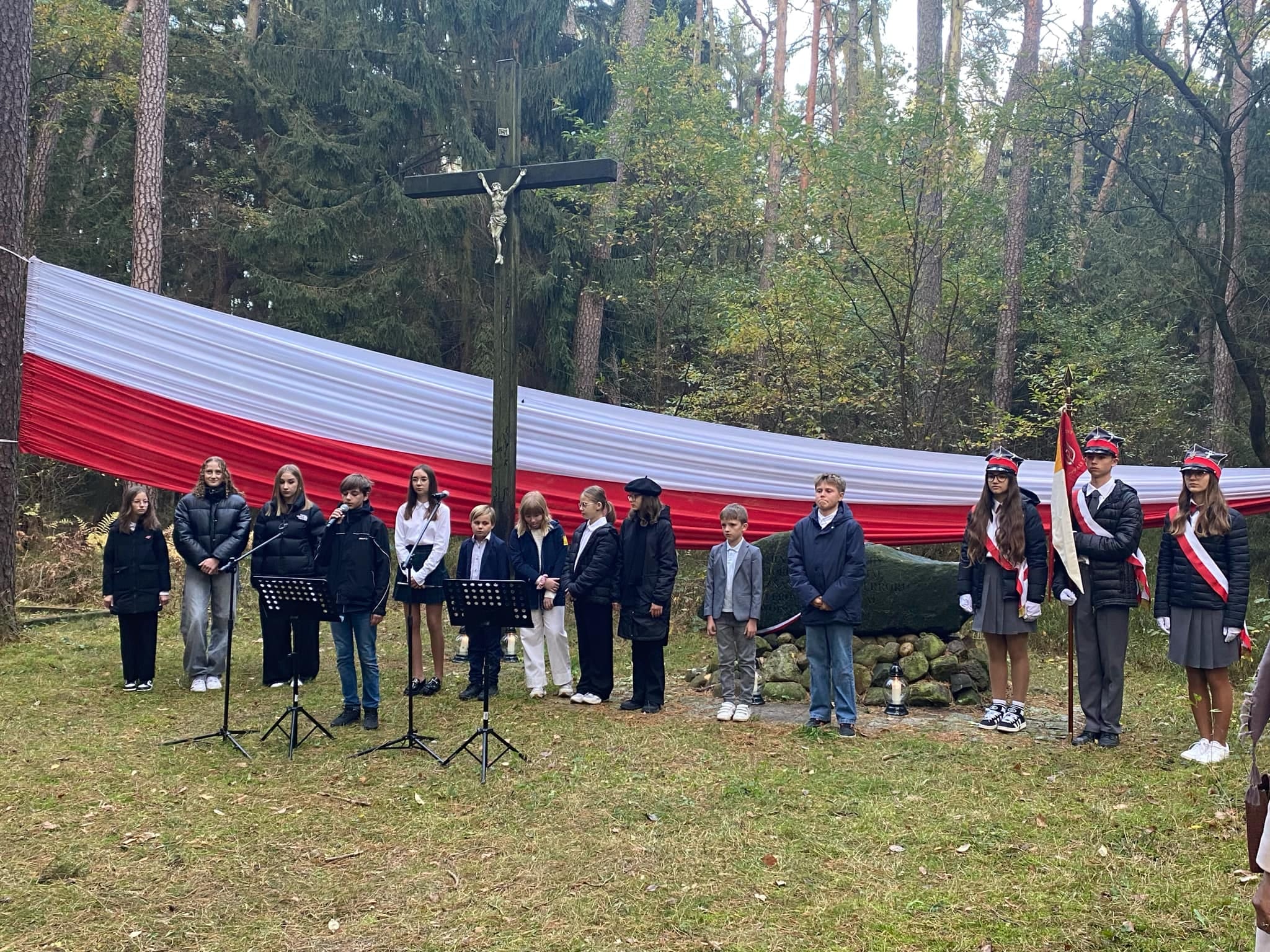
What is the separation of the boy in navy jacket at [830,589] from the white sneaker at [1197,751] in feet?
5.59

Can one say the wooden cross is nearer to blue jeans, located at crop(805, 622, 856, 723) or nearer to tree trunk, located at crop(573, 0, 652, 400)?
blue jeans, located at crop(805, 622, 856, 723)

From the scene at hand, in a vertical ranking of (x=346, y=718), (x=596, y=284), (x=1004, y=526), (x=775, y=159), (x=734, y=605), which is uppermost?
(x=775, y=159)

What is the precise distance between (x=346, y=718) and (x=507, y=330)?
2753 mm

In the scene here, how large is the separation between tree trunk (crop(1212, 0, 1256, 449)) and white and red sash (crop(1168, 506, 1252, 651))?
621 centimetres

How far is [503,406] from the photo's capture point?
720 cm

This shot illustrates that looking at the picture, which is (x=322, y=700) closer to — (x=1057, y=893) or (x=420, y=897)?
(x=420, y=897)

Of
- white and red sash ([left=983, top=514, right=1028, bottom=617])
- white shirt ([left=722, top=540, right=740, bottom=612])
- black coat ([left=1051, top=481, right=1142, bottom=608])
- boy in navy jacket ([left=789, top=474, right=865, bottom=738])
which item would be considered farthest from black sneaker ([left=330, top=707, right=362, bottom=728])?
black coat ([left=1051, top=481, right=1142, bottom=608])

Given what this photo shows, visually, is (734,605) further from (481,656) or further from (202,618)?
(202,618)

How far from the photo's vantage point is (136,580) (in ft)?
23.0

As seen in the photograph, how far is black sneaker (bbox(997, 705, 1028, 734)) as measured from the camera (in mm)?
6105

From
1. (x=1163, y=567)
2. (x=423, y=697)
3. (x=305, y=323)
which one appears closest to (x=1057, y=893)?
(x=1163, y=567)

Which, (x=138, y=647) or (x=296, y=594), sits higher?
(x=296, y=594)

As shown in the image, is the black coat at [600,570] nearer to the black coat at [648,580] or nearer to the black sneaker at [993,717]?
the black coat at [648,580]

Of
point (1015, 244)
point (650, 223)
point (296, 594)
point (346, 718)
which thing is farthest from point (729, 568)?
point (1015, 244)
